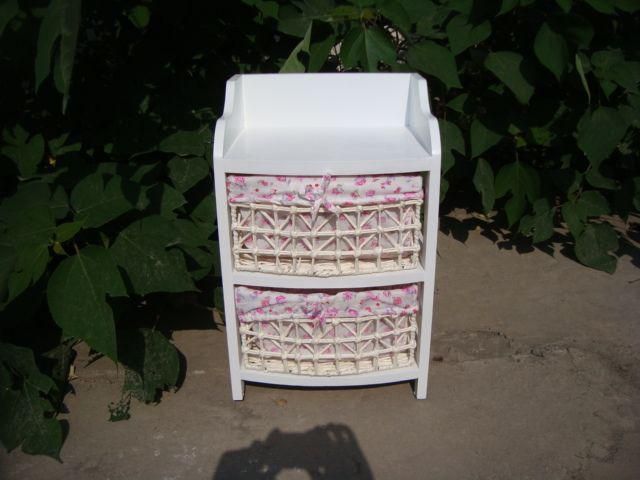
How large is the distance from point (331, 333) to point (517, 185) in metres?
1.38

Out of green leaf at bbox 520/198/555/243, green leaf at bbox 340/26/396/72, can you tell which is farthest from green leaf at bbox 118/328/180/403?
green leaf at bbox 520/198/555/243

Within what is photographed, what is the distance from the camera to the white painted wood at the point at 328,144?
2021 millimetres

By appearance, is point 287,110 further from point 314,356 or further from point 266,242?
point 314,356

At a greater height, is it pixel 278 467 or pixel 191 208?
pixel 191 208

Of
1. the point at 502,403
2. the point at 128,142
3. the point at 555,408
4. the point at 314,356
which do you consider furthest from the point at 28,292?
the point at 555,408

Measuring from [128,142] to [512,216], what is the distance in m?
1.78

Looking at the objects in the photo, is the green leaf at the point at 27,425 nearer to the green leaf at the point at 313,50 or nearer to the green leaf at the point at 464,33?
the green leaf at the point at 313,50

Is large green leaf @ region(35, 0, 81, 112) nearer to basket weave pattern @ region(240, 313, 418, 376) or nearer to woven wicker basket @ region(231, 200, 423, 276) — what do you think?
woven wicker basket @ region(231, 200, 423, 276)

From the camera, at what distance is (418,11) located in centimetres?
252

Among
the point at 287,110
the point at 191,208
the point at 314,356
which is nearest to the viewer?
the point at 314,356

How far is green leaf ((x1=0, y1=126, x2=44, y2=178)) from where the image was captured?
249 centimetres

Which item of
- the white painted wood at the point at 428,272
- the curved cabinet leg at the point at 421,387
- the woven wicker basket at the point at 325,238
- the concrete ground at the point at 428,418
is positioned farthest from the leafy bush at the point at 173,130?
the curved cabinet leg at the point at 421,387

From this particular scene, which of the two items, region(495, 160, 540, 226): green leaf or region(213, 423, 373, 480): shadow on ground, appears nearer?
region(213, 423, 373, 480): shadow on ground

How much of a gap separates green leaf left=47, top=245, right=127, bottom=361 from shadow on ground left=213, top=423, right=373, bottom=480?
0.55 metres
